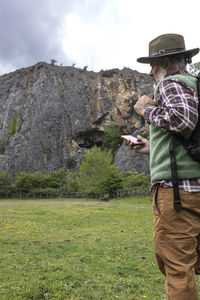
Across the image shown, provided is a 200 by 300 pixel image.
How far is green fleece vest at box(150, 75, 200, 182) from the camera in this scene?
2355mm

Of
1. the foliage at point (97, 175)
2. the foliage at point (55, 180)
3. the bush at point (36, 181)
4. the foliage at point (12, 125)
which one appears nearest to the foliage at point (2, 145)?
the foliage at point (12, 125)

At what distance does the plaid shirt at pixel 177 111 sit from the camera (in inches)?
90.3

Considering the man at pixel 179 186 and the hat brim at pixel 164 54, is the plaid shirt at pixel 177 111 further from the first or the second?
the hat brim at pixel 164 54

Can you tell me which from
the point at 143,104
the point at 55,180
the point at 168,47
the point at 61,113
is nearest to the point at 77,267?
the point at 143,104

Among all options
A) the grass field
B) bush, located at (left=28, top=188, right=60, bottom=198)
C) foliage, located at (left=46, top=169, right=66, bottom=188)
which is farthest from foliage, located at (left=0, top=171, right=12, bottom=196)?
the grass field

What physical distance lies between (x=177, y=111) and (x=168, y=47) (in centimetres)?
79

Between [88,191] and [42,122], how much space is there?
35.9 metres

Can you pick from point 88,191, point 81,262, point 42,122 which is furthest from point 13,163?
point 81,262

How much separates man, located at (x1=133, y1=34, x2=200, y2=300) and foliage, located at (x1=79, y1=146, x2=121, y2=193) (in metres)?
38.6

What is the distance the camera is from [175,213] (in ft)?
7.53

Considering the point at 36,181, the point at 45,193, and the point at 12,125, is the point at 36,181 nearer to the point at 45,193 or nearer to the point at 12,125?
the point at 45,193

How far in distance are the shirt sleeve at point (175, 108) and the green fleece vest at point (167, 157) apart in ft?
0.29

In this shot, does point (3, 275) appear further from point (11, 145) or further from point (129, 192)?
point (11, 145)

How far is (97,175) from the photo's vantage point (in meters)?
44.2
